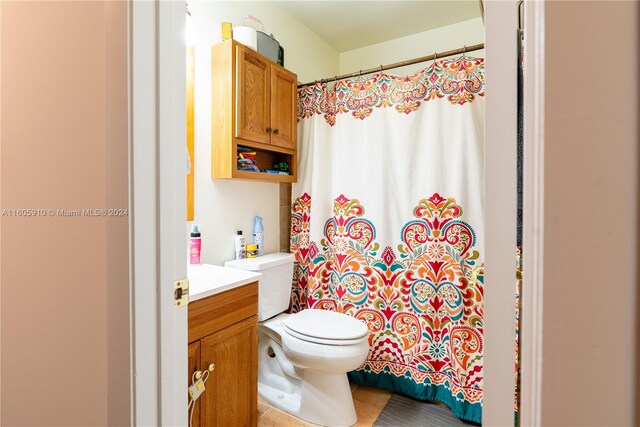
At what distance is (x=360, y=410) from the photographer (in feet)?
5.79

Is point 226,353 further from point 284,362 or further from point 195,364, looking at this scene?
point 284,362

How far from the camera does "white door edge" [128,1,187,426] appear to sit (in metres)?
0.67

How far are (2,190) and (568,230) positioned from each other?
50.8 inches

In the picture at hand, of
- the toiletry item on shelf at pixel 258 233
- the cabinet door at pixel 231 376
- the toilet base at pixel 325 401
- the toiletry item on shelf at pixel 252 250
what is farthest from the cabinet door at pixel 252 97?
the toilet base at pixel 325 401

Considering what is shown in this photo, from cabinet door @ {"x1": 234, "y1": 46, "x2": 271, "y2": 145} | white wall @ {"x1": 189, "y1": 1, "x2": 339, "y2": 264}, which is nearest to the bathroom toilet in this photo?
white wall @ {"x1": 189, "y1": 1, "x2": 339, "y2": 264}

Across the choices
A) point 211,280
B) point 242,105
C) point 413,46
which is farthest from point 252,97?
point 413,46

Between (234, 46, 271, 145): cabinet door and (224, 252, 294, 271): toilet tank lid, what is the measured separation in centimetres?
68

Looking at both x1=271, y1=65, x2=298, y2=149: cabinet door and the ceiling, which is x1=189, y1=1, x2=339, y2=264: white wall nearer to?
the ceiling

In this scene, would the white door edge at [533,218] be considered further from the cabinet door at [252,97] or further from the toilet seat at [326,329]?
the cabinet door at [252,97]

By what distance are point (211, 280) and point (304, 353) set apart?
1.93 ft

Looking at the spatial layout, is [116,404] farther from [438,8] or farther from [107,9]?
[438,8]

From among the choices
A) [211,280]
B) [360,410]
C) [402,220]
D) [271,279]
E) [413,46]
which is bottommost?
[360,410]

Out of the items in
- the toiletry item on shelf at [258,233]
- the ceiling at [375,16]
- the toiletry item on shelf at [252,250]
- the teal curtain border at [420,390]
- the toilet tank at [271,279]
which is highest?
the ceiling at [375,16]

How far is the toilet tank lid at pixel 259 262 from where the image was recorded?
178 cm
